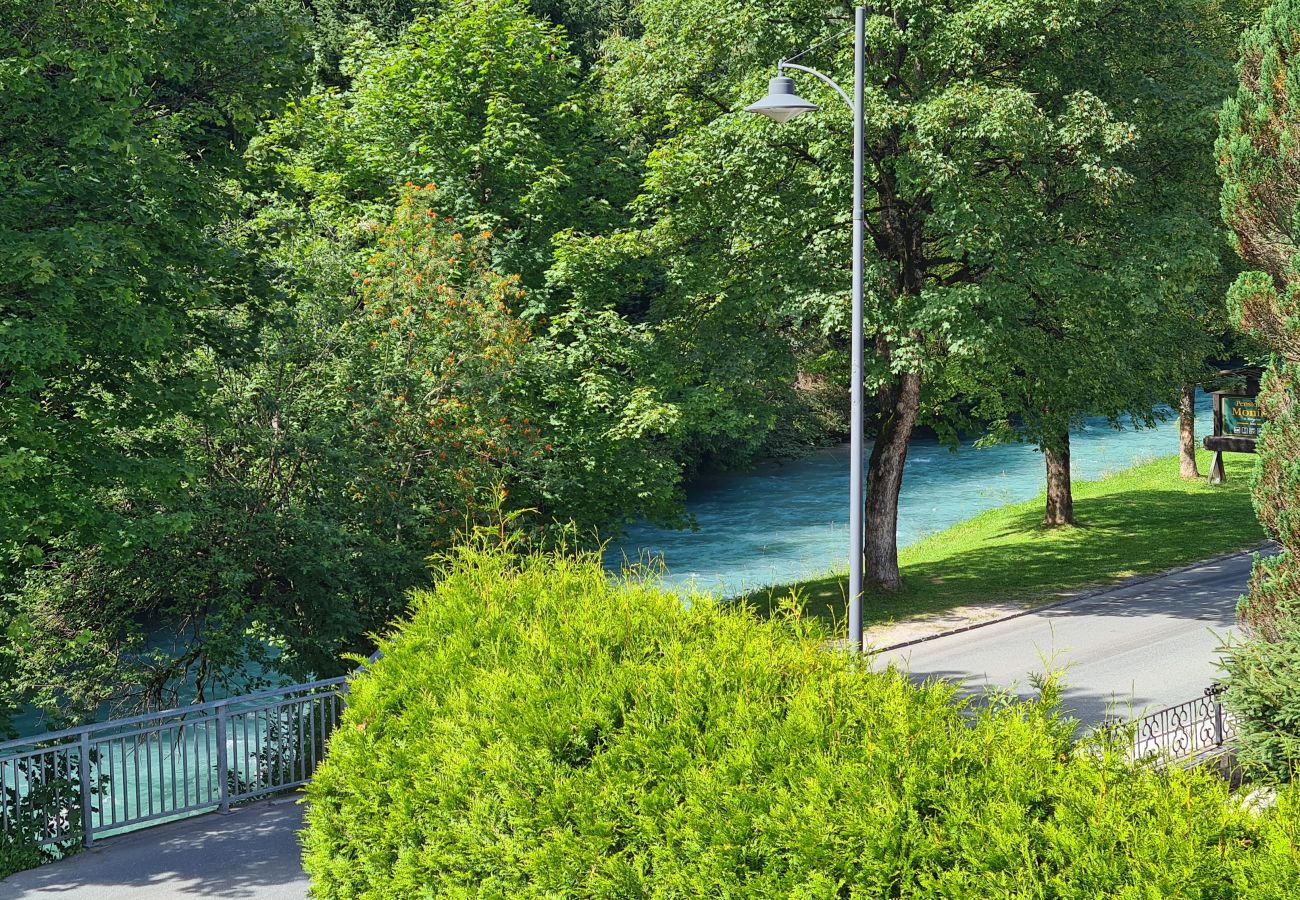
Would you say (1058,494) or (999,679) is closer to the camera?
(999,679)

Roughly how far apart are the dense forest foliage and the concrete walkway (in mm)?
2943

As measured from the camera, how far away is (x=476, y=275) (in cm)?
1914

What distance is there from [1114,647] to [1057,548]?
9.06 meters

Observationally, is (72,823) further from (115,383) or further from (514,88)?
(514,88)

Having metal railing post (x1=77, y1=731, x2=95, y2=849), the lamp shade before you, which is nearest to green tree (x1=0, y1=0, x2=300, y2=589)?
metal railing post (x1=77, y1=731, x2=95, y2=849)

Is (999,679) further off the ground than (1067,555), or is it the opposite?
(1067,555)

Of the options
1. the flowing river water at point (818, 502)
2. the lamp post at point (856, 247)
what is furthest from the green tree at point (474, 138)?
the lamp post at point (856, 247)

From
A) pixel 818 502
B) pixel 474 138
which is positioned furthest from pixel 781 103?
pixel 818 502

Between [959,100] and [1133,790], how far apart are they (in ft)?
50.4

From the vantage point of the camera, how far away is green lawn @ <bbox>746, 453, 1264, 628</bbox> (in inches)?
885

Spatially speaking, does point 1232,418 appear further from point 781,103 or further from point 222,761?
point 222,761

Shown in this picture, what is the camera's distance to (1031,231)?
20.2 metres

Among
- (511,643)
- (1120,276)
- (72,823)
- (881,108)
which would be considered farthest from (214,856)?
(1120,276)

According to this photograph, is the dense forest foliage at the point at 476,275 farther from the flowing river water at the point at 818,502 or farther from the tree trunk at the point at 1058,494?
the flowing river water at the point at 818,502
